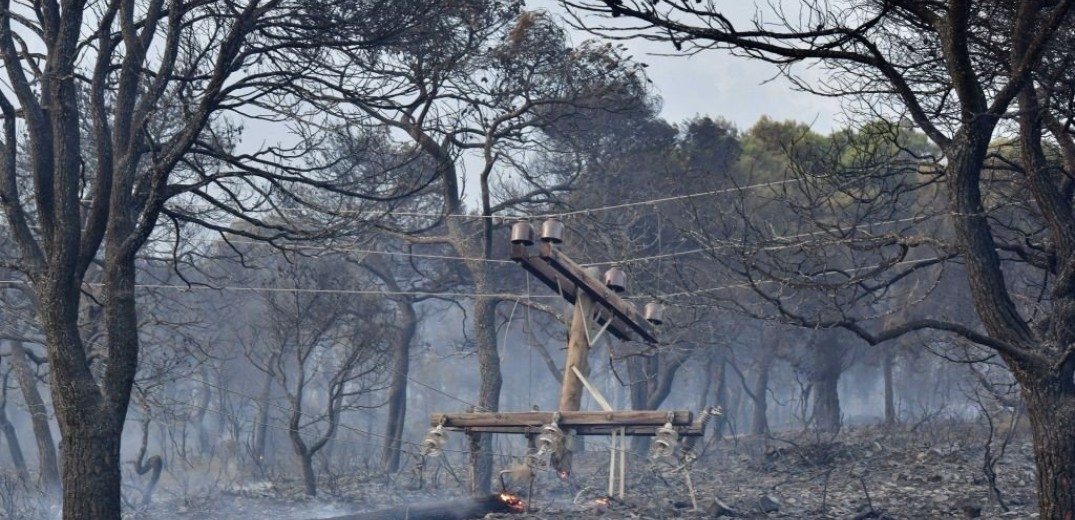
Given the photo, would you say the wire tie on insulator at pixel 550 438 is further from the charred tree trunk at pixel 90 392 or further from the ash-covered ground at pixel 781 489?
the charred tree trunk at pixel 90 392

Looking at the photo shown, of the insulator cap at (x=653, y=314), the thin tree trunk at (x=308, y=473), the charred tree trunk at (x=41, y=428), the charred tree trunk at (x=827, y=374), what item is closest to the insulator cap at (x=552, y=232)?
the insulator cap at (x=653, y=314)

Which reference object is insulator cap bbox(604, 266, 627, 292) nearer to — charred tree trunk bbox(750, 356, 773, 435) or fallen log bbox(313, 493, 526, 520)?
fallen log bbox(313, 493, 526, 520)

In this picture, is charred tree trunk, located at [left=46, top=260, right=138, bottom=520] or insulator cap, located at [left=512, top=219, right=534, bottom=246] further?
insulator cap, located at [left=512, top=219, right=534, bottom=246]

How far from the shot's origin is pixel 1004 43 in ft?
32.6

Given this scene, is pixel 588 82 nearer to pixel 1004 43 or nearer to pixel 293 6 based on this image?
pixel 293 6

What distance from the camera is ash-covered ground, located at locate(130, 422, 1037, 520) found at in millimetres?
15716

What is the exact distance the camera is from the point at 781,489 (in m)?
20.3

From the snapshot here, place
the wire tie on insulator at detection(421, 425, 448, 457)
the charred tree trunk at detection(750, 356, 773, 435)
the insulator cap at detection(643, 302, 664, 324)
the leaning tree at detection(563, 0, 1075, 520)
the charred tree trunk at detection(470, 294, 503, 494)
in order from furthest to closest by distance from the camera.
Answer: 1. the charred tree trunk at detection(750, 356, 773, 435)
2. the charred tree trunk at detection(470, 294, 503, 494)
3. the insulator cap at detection(643, 302, 664, 324)
4. the wire tie on insulator at detection(421, 425, 448, 457)
5. the leaning tree at detection(563, 0, 1075, 520)

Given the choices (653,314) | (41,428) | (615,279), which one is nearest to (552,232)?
(615,279)

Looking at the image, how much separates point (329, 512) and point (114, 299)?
547 inches

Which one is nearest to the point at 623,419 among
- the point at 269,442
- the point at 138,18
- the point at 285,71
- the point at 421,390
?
the point at 285,71

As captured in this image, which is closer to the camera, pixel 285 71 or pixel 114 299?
pixel 114 299

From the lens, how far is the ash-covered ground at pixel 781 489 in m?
15.7

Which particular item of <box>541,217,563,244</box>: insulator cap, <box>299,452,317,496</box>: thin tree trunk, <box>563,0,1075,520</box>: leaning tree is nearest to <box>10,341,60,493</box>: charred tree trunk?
<box>299,452,317,496</box>: thin tree trunk
